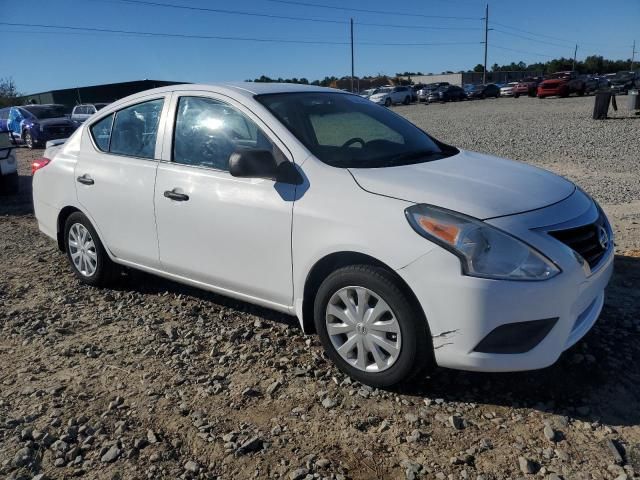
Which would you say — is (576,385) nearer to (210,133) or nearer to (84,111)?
(210,133)

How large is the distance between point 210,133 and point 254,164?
77cm

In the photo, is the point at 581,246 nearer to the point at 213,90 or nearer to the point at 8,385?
the point at 213,90

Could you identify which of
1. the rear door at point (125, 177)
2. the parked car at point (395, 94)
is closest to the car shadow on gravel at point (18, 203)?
the rear door at point (125, 177)

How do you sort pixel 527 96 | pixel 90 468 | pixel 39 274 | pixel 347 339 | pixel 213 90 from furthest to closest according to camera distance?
pixel 527 96
pixel 39 274
pixel 213 90
pixel 347 339
pixel 90 468

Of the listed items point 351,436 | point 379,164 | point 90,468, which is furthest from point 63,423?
point 379,164

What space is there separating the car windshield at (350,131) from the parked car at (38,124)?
59.2ft

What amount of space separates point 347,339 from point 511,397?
95cm

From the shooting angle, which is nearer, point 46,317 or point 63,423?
point 63,423

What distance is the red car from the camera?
44.0 metres

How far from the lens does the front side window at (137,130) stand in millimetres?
4164

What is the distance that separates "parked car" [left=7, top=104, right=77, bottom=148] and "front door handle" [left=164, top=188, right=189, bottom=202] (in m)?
17.8

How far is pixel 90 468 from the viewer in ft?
8.43

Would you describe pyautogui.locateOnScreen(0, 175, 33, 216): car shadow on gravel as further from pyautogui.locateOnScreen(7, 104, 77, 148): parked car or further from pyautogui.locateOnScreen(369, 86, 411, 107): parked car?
pyautogui.locateOnScreen(369, 86, 411, 107): parked car

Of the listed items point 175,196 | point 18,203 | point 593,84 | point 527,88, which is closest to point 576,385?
point 175,196
